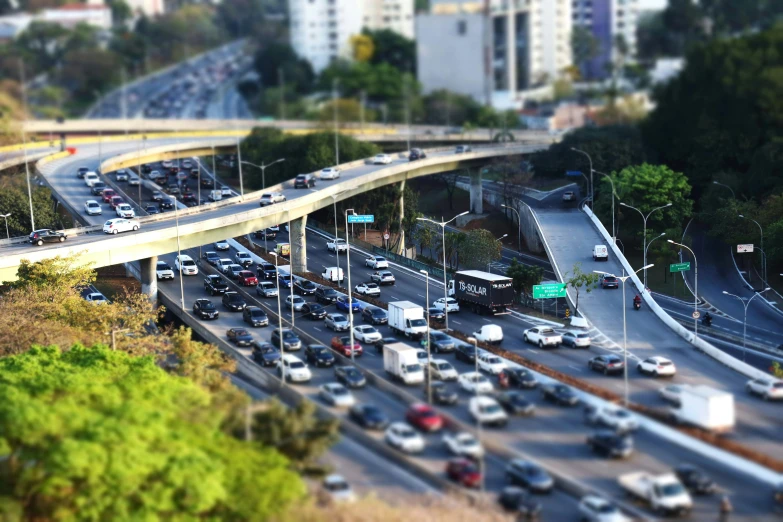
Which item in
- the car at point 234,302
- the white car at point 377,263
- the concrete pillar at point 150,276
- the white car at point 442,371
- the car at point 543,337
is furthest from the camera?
the white car at point 377,263

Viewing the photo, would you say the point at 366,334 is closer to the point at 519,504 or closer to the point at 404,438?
the point at 404,438

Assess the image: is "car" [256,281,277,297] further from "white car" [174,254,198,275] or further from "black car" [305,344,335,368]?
"black car" [305,344,335,368]

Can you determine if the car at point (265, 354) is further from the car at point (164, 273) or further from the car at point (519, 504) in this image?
the car at point (164, 273)

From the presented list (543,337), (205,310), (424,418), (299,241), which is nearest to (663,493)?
(424,418)

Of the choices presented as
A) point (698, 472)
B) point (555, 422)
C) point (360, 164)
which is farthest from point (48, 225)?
point (698, 472)

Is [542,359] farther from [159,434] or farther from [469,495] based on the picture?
[159,434]

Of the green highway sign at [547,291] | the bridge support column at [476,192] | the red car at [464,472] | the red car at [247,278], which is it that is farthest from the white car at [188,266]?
the red car at [464,472]
